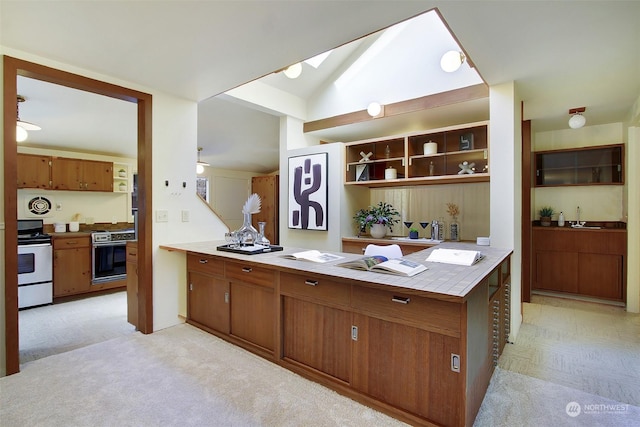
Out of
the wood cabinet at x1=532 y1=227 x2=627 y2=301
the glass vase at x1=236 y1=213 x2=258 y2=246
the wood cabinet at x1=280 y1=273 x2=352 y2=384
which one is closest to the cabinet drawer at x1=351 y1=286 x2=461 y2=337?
the wood cabinet at x1=280 y1=273 x2=352 y2=384

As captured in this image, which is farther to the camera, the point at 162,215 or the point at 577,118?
the point at 577,118

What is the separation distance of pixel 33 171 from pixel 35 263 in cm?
137

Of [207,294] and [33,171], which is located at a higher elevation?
[33,171]

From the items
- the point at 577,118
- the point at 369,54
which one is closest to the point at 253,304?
the point at 369,54

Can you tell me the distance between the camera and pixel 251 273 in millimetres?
2396

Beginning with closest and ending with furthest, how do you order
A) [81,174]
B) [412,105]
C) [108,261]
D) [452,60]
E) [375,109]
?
1. [452,60]
2. [412,105]
3. [375,109]
4. [108,261]
5. [81,174]

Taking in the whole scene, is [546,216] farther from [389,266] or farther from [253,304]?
[253,304]

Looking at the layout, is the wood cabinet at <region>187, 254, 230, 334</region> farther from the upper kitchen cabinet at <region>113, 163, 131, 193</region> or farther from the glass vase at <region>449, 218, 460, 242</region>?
the upper kitchen cabinet at <region>113, 163, 131, 193</region>

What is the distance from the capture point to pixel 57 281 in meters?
4.11

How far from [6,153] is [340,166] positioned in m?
3.18

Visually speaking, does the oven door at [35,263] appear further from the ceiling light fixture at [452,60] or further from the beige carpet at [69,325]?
the ceiling light fixture at [452,60]

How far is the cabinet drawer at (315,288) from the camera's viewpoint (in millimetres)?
1861

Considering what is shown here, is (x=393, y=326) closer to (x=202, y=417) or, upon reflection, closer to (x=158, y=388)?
(x=202, y=417)

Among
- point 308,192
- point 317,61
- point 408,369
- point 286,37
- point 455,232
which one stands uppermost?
point 317,61
